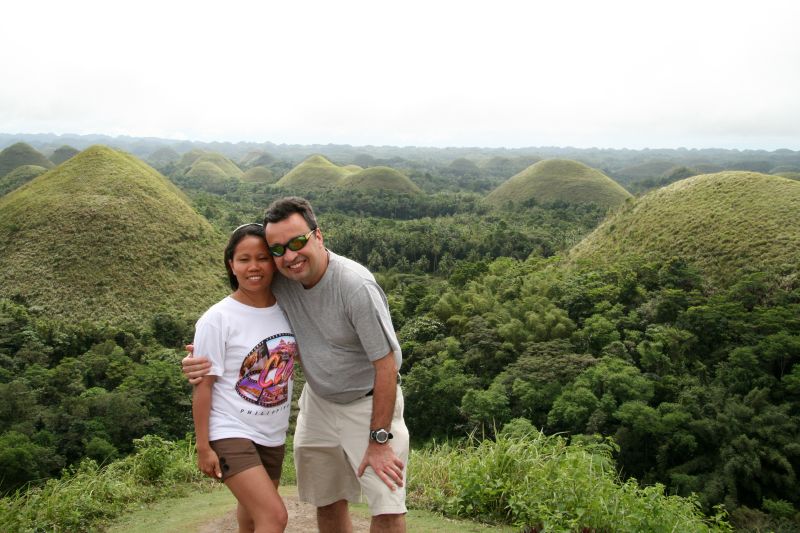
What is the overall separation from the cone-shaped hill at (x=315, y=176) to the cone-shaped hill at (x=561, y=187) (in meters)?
23.2

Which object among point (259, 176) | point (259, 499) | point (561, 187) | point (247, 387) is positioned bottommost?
point (259, 176)

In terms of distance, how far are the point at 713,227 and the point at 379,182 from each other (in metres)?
51.0

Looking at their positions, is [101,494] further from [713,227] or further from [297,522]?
[713,227]

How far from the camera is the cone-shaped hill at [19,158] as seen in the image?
2898 inches

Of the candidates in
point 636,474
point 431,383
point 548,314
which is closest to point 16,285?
point 431,383

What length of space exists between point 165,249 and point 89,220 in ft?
13.7

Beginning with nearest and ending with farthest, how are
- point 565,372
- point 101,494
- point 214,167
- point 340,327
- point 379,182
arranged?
1. point 340,327
2. point 101,494
3. point 565,372
4. point 379,182
5. point 214,167

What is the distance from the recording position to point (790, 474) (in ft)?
42.2

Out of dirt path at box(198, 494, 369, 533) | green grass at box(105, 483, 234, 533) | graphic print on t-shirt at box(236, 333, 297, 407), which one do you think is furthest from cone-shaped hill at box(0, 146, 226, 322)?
graphic print on t-shirt at box(236, 333, 297, 407)

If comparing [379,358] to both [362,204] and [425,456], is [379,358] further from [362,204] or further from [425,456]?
[362,204]

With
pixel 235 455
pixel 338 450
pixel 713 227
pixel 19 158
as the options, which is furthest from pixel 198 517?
pixel 19 158

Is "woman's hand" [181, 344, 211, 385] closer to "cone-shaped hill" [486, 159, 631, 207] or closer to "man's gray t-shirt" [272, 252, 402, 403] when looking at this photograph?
"man's gray t-shirt" [272, 252, 402, 403]

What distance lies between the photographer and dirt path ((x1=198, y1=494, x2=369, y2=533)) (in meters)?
4.16

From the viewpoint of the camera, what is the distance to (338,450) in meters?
3.00
